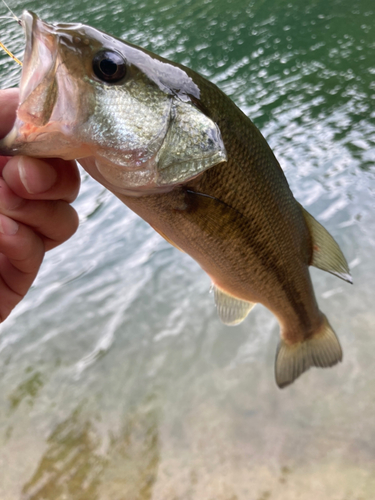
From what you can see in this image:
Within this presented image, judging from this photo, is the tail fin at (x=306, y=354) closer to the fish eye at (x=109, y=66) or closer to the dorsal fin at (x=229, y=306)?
the dorsal fin at (x=229, y=306)

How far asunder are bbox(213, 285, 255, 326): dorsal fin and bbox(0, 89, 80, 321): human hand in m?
0.87

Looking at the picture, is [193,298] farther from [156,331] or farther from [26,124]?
[26,124]

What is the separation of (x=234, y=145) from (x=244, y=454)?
2425 millimetres

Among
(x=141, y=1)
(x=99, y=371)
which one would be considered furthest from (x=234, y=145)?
(x=141, y=1)

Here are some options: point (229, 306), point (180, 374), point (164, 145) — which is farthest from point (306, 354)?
point (164, 145)

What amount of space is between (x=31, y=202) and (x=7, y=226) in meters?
0.12

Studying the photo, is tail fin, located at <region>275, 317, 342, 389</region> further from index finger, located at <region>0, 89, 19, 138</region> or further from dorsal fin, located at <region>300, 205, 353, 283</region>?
index finger, located at <region>0, 89, 19, 138</region>

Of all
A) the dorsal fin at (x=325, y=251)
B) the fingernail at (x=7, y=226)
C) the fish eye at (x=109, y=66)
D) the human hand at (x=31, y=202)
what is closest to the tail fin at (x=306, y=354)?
the dorsal fin at (x=325, y=251)

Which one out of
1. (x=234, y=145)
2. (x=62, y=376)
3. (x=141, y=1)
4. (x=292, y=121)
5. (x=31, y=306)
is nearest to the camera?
(x=234, y=145)

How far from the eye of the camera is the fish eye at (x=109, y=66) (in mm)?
1328

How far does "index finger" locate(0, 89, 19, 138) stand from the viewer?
1.47 m

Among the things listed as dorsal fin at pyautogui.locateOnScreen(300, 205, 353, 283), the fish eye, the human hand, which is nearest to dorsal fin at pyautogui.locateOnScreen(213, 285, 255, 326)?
dorsal fin at pyautogui.locateOnScreen(300, 205, 353, 283)

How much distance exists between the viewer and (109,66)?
1350 millimetres

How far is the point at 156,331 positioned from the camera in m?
4.39
